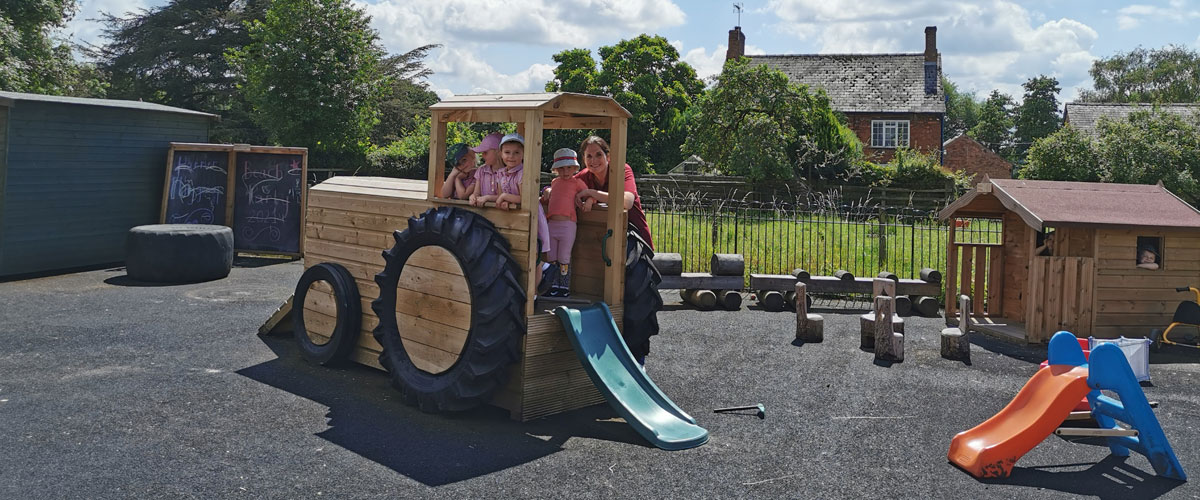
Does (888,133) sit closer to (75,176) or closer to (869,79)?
(869,79)

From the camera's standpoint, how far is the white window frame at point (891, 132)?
1630 inches

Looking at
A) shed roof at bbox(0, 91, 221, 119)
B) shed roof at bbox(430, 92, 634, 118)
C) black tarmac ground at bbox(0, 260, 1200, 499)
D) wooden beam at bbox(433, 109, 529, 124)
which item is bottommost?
black tarmac ground at bbox(0, 260, 1200, 499)

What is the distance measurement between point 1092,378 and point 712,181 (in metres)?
19.6

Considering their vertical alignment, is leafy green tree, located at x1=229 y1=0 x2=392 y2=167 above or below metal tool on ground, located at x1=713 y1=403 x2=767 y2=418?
above

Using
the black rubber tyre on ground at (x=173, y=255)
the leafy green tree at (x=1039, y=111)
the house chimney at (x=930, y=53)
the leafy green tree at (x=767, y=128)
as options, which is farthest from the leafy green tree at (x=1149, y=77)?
the black rubber tyre on ground at (x=173, y=255)

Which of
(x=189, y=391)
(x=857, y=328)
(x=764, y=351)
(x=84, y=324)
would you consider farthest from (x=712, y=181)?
(x=189, y=391)

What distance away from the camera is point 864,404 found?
7230 millimetres

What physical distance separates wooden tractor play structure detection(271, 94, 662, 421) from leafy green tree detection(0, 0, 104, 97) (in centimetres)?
2277

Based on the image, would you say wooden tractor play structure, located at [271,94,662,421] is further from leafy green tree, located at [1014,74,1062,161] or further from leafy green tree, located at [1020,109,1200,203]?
leafy green tree, located at [1014,74,1062,161]

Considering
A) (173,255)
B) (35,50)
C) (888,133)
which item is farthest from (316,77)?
(888,133)

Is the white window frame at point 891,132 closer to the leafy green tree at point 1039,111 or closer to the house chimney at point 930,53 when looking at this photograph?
the house chimney at point 930,53

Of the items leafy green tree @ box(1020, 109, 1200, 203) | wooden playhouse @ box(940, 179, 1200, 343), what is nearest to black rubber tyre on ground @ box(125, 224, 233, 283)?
wooden playhouse @ box(940, 179, 1200, 343)

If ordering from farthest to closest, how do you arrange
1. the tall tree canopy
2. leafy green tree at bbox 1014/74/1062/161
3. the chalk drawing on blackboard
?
leafy green tree at bbox 1014/74/1062/161, the tall tree canopy, the chalk drawing on blackboard

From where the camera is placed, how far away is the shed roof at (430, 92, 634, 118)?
6469 mm
